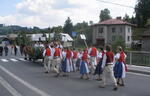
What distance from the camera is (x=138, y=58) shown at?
20.5 meters

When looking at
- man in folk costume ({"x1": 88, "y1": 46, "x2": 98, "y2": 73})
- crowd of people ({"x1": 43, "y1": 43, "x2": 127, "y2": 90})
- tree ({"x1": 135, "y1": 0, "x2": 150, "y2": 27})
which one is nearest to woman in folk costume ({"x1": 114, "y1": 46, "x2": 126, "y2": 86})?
crowd of people ({"x1": 43, "y1": 43, "x2": 127, "y2": 90})

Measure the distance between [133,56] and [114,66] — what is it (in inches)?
338

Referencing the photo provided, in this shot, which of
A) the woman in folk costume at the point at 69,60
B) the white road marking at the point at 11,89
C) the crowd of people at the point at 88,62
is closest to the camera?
the white road marking at the point at 11,89

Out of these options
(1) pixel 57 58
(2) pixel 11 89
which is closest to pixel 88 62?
(1) pixel 57 58

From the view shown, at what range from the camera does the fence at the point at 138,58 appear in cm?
1977

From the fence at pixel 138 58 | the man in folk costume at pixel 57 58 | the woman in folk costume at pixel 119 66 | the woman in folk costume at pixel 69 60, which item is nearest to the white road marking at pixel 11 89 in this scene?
the woman in folk costume at pixel 69 60

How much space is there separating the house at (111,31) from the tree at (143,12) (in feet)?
27.1

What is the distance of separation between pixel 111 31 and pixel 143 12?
14440 millimetres

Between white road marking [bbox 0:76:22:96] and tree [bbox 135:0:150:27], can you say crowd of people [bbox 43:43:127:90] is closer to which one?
white road marking [bbox 0:76:22:96]

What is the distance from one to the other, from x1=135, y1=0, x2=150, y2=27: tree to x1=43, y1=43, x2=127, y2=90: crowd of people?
78338mm

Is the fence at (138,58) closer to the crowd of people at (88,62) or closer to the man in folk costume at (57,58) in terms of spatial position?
the crowd of people at (88,62)

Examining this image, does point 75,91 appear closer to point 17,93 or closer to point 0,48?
point 17,93

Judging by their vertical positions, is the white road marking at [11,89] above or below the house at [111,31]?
below

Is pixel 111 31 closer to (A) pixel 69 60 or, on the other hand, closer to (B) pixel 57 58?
(B) pixel 57 58
